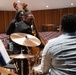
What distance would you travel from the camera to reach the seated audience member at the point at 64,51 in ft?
4.36

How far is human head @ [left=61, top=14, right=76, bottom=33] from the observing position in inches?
55.0

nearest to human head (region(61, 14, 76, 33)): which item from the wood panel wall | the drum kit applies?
the drum kit

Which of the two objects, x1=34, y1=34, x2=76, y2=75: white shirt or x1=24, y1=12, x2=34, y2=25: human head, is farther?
x1=24, y1=12, x2=34, y2=25: human head

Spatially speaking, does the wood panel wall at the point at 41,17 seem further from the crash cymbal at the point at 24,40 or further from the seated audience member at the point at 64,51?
the seated audience member at the point at 64,51

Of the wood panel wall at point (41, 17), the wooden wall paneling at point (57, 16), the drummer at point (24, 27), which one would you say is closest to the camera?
the drummer at point (24, 27)

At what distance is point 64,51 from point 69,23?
240mm

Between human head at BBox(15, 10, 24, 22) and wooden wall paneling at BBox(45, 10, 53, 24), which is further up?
human head at BBox(15, 10, 24, 22)

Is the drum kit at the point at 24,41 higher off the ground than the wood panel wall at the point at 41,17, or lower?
higher

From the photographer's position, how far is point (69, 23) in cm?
140

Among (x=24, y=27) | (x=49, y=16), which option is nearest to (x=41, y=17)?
(x=49, y=16)

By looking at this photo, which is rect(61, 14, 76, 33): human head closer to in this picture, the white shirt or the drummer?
the white shirt

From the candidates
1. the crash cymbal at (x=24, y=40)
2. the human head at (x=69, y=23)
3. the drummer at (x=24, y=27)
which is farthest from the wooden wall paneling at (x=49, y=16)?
the human head at (x=69, y=23)

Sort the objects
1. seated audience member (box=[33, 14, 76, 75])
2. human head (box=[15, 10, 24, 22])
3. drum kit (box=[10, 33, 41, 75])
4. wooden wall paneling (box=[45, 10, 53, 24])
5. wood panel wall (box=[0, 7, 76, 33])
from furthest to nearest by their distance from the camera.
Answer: wooden wall paneling (box=[45, 10, 53, 24])
wood panel wall (box=[0, 7, 76, 33])
human head (box=[15, 10, 24, 22])
drum kit (box=[10, 33, 41, 75])
seated audience member (box=[33, 14, 76, 75])

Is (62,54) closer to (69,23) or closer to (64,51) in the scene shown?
(64,51)
